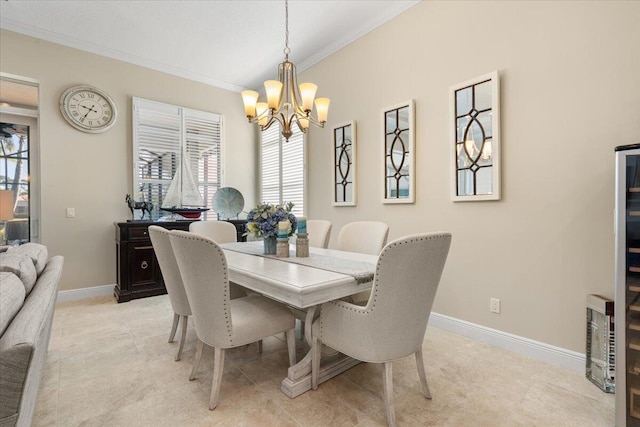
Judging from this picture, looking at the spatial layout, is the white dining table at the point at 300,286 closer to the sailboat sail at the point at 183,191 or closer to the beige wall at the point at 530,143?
the beige wall at the point at 530,143

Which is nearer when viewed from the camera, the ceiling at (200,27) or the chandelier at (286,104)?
the chandelier at (286,104)

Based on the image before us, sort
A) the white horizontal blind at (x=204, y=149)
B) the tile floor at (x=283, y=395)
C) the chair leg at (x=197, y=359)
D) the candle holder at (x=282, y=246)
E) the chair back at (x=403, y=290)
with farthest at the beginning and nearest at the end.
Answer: the white horizontal blind at (x=204, y=149) < the candle holder at (x=282, y=246) < the chair leg at (x=197, y=359) < the tile floor at (x=283, y=395) < the chair back at (x=403, y=290)

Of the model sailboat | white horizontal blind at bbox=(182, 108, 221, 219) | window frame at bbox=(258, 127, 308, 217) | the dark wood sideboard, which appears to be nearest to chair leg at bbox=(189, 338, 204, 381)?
the dark wood sideboard

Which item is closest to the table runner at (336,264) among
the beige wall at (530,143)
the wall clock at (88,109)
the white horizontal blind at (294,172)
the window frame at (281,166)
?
the beige wall at (530,143)

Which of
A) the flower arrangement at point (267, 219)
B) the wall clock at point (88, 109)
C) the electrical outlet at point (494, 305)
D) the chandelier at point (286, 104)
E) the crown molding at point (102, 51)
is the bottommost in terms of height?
the electrical outlet at point (494, 305)

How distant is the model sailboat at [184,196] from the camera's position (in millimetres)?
4207

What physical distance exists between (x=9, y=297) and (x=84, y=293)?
319cm

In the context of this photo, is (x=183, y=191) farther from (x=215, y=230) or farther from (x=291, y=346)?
(x=291, y=346)

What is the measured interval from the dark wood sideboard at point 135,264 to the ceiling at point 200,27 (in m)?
2.15

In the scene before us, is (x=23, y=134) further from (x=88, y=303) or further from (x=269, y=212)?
(x=269, y=212)

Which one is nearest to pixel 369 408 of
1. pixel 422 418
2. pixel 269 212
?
pixel 422 418

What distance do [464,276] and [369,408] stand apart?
1.47m

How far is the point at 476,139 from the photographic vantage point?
2508 millimetres

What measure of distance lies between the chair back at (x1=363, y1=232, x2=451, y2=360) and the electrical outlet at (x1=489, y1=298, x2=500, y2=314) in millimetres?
1224
